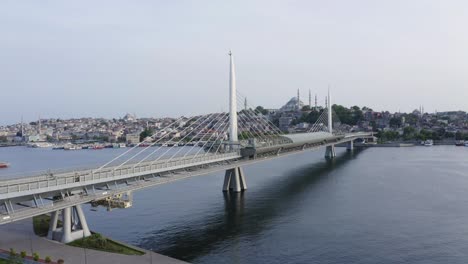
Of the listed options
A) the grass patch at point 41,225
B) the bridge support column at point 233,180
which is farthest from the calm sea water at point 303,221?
the grass patch at point 41,225

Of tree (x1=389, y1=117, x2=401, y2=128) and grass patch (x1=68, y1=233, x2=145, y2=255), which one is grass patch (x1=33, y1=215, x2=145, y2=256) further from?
tree (x1=389, y1=117, x2=401, y2=128)

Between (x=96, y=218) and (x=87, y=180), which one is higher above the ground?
(x=87, y=180)

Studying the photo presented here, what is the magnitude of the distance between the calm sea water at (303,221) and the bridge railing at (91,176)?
3.81 metres

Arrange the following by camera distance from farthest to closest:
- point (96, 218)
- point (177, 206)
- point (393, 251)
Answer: point (177, 206)
point (96, 218)
point (393, 251)

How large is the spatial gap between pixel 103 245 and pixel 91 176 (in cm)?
364

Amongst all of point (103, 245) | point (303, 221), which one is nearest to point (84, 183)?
point (103, 245)

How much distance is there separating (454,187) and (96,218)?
108 feet

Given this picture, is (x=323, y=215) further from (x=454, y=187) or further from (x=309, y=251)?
(x=454, y=187)

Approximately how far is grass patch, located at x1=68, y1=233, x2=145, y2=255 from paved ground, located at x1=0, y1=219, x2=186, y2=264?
50cm

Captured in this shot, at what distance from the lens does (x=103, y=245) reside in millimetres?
19797

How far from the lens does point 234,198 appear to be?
1463 inches

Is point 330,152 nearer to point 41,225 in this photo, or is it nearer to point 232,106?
point 232,106

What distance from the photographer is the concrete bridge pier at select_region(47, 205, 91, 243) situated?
20.2m

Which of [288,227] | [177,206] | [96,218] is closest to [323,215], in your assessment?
[288,227]
